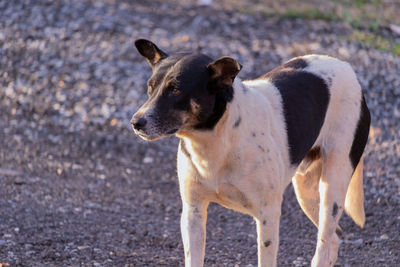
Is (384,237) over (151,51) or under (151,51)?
under

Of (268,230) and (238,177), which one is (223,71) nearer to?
(238,177)

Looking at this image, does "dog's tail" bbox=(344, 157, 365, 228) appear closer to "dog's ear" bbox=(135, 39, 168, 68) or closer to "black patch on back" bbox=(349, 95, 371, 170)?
"black patch on back" bbox=(349, 95, 371, 170)

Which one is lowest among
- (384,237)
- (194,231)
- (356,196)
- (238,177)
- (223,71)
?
(384,237)

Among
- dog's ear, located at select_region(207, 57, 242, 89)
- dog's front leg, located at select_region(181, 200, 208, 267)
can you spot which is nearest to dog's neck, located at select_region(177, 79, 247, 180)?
dog's ear, located at select_region(207, 57, 242, 89)

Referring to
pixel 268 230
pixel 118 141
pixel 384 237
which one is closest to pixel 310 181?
pixel 268 230

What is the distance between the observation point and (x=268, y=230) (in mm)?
4078

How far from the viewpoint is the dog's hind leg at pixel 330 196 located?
15.4 ft

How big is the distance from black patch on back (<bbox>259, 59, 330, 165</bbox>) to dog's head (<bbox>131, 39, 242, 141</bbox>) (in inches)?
24.9

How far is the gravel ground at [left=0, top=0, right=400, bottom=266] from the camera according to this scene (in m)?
5.45

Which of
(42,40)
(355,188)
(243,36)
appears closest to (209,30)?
(243,36)

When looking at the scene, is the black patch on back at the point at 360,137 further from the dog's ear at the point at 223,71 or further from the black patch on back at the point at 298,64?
the dog's ear at the point at 223,71

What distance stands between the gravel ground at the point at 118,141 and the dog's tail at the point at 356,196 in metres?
0.34

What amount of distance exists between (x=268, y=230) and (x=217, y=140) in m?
0.61

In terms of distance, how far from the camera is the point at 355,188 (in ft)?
17.0
